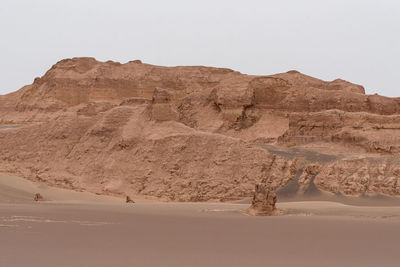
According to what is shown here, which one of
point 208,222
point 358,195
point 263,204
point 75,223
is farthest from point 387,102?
point 75,223

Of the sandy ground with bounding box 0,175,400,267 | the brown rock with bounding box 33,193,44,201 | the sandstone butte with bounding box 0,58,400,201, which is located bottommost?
the brown rock with bounding box 33,193,44,201

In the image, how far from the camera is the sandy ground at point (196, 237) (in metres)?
9.23

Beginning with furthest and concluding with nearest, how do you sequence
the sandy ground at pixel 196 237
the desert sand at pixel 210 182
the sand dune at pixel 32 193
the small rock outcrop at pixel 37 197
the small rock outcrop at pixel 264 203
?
the sand dune at pixel 32 193, the small rock outcrop at pixel 37 197, the small rock outcrop at pixel 264 203, the desert sand at pixel 210 182, the sandy ground at pixel 196 237

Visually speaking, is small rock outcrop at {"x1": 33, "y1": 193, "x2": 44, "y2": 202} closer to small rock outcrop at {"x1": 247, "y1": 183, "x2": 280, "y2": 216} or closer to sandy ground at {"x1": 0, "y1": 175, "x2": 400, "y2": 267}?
sandy ground at {"x1": 0, "y1": 175, "x2": 400, "y2": 267}

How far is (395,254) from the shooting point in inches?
390

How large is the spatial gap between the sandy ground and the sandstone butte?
18.0 ft

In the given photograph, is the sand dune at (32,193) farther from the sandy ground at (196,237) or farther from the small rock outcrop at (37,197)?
the sandy ground at (196,237)

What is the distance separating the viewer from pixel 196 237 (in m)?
11.9

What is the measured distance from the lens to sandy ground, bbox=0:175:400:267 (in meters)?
9.23

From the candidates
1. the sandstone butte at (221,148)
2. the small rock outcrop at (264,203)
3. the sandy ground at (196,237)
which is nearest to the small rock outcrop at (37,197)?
the sandstone butte at (221,148)

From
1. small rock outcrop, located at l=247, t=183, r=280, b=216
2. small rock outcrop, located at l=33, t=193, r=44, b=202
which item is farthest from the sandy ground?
small rock outcrop, located at l=33, t=193, r=44, b=202

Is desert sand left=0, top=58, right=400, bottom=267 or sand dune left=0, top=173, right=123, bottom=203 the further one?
sand dune left=0, top=173, right=123, bottom=203

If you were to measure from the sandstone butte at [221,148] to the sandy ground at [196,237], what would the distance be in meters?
5.49

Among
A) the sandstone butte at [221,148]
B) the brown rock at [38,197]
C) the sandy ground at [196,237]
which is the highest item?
the sandstone butte at [221,148]
